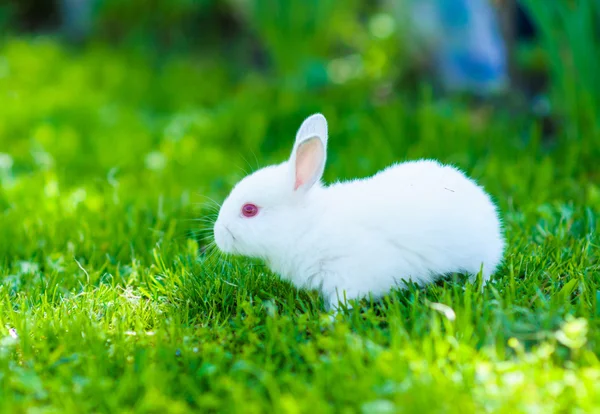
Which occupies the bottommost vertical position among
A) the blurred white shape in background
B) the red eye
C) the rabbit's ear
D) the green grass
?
the green grass

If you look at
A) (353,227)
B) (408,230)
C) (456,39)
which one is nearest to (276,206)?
(353,227)

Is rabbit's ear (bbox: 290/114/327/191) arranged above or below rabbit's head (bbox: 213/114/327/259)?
→ above

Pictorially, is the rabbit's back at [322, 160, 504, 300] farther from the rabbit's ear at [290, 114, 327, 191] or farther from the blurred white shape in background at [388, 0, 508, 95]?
the blurred white shape in background at [388, 0, 508, 95]

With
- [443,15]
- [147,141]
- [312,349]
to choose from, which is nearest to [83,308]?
[312,349]

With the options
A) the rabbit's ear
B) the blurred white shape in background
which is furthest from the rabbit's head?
the blurred white shape in background

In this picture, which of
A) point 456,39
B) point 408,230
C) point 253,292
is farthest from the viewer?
point 456,39

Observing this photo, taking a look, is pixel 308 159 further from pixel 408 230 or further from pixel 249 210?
pixel 408 230

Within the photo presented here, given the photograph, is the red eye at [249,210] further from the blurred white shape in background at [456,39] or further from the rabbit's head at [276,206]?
the blurred white shape in background at [456,39]
